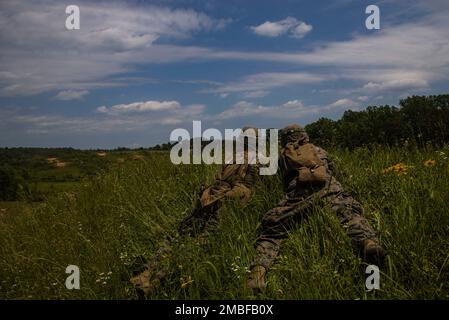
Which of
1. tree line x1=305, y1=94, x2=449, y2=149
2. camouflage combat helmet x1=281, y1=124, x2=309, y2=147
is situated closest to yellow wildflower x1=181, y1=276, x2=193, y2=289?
camouflage combat helmet x1=281, y1=124, x2=309, y2=147

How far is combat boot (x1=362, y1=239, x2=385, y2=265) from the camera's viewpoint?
3967 millimetres

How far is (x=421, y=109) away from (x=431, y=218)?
23.1ft

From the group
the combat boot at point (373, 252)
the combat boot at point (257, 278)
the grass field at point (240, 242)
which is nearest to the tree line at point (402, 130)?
the grass field at point (240, 242)

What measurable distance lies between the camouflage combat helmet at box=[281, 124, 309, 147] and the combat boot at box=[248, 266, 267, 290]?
2216 mm

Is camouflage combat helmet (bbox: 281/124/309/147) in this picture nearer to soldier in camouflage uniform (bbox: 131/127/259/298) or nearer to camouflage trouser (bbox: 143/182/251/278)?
soldier in camouflage uniform (bbox: 131/127/259/298)

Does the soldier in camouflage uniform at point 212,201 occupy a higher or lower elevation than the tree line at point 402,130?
lower

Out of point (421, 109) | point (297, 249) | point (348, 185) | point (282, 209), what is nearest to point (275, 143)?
point (348, 185)

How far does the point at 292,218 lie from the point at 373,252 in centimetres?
111

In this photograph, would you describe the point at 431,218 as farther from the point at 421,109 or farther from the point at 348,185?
the point at 421,109

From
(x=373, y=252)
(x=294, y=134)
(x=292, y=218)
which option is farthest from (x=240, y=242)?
(x=294, y=134)

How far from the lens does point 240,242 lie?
4.96m

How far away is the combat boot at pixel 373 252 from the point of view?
3967 mm

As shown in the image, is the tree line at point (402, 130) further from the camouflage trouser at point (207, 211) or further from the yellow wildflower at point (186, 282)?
the yellow wildflower at point (186, 282)

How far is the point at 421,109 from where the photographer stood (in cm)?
1067
